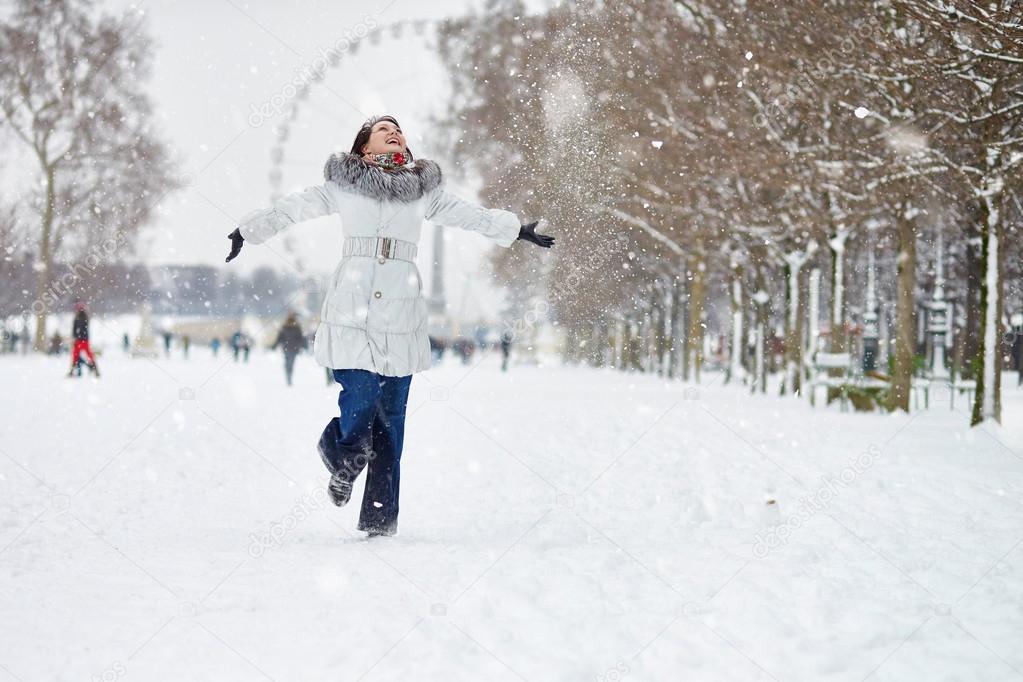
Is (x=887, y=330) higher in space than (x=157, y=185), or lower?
lower

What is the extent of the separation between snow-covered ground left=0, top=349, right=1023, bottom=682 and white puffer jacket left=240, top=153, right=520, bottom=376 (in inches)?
36.6

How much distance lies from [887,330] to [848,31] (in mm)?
36579

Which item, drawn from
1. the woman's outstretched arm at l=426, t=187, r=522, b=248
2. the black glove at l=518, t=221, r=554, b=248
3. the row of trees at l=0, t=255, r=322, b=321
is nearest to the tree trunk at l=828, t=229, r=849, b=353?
the row of trees at l=0, t=255, r=322, b=321

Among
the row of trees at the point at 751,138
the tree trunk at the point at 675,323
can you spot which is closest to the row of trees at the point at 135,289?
the row of trees at the point at 751,138

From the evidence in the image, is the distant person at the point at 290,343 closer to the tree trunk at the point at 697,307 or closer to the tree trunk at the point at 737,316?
the tree trunk at the point at 697,307

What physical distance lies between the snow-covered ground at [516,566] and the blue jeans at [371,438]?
0.18 meters

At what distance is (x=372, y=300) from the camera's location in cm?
466

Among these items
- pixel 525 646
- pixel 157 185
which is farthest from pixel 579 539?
pixel 157 185

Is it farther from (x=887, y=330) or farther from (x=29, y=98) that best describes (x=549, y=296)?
(x=887, y=330)

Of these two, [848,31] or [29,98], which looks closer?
[848,31]

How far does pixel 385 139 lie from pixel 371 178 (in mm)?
266

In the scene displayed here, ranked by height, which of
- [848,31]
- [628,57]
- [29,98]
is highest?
[29,98]

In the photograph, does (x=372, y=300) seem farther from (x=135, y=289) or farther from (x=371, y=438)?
(x=135, y=289)

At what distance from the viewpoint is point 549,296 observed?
1659 centimetres
